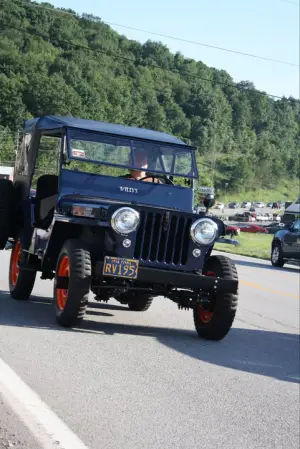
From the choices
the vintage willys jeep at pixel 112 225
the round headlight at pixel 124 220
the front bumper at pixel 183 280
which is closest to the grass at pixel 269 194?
the vintage willys jeep at pixel 112 225

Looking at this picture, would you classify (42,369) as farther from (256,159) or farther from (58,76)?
(256,159)

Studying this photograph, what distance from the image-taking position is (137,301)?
11133mm

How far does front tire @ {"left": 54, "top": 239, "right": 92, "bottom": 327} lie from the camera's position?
8617 mm

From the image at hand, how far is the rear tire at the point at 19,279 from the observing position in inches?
415

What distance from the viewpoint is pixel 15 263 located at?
1111 centimetres

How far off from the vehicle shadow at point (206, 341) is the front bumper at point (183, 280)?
23.8 inches

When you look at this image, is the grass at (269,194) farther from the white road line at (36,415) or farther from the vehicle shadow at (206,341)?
the white road line at (36,415)

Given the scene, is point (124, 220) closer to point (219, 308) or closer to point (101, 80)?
point (219, 308)

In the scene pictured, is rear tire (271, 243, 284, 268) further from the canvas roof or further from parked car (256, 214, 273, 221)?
parked car (256, 214, 273, 221)

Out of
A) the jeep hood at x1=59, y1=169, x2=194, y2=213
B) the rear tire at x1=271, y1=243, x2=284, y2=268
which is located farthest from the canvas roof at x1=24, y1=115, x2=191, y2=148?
the rear tire at x1=271, y1=243, x2=284, y2=268

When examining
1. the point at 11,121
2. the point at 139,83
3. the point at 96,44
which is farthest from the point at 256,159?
the point at 11,121

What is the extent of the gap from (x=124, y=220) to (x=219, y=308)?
1393 millimetres

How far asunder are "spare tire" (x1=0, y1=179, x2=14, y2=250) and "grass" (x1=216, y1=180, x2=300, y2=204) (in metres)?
156

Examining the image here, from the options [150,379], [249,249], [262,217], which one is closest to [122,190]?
[150,379]
